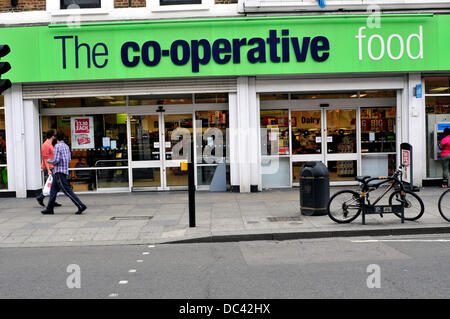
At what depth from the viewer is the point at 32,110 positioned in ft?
45.8

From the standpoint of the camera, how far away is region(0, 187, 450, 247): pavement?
27.6 feet

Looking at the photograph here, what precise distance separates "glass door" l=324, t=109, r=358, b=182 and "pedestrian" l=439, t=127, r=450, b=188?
246 centimetres

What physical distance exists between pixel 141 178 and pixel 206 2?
5661 millimetres

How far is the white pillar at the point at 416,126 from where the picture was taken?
45.4 ft

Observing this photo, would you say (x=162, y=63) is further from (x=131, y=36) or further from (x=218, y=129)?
(x=218, y=129)

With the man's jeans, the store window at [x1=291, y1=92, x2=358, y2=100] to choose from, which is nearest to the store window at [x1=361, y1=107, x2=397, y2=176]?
the store window at [x1=291, y1=92, x2=358, y2=100]

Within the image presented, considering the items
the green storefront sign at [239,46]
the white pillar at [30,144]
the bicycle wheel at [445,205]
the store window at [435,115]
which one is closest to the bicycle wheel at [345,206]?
the bicycle wheel at [445,205]

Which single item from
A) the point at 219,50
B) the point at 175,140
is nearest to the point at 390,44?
the point at 219,50

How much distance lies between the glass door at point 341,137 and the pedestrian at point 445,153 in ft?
8.08

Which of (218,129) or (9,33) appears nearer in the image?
(9,33)

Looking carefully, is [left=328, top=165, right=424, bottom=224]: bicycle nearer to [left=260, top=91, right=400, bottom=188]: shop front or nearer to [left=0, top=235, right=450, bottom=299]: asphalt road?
[left=0, top=235, right=450, bottom=299]: asphalt road

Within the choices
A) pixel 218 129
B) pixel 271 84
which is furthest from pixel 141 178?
pixel 271 84

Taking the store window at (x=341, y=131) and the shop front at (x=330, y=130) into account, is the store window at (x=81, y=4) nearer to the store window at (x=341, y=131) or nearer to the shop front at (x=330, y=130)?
the shop front at (x=330, y=130)
